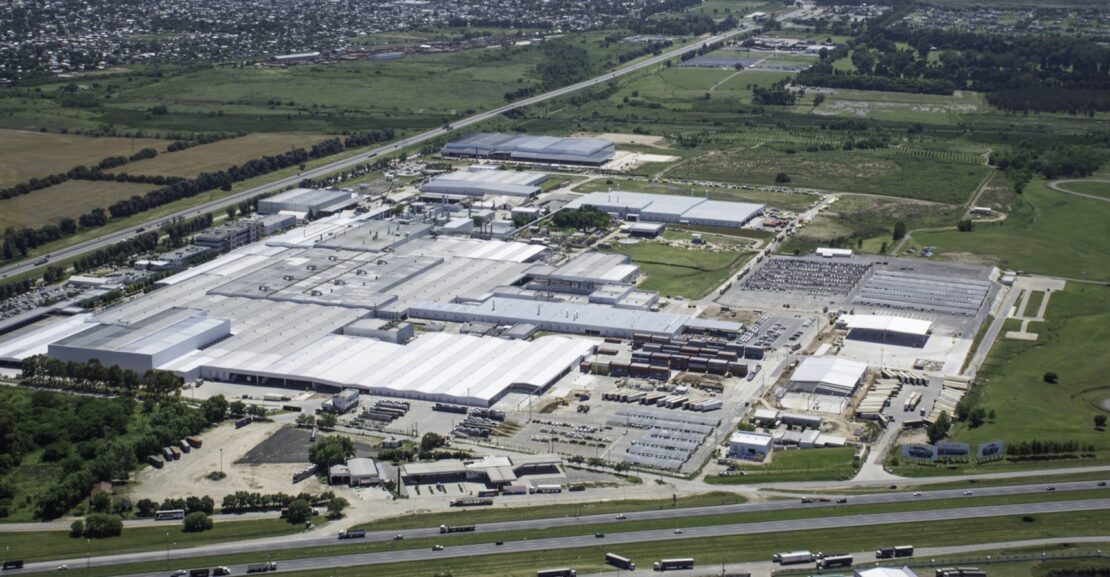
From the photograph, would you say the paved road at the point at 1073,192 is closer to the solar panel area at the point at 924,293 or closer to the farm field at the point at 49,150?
the solar panel area at the point at 924,293

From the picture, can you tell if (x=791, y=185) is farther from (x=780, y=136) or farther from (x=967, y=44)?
(x=967, y=44)

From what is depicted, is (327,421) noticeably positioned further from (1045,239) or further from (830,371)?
(1045,239)

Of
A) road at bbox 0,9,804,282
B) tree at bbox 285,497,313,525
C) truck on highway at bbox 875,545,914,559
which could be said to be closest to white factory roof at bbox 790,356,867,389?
truck on highway at bbox 875,545,914,559

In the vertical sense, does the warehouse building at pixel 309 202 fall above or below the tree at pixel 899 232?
above

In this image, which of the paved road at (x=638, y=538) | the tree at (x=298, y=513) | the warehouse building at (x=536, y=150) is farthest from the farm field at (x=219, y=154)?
the paved road at (x=638, y=538)

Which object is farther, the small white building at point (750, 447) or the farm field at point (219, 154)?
the farm field at point (219, 154)

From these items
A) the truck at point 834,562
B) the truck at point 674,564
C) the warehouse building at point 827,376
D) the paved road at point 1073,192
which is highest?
the truck at point 674,564

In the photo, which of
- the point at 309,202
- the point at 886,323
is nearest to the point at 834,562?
the point at 886,323

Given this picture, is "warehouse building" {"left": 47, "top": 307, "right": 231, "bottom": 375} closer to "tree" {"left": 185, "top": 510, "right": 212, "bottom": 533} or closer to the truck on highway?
"tree" {"left": 185, "top": 510, "right": 212, "bottom": 533}
